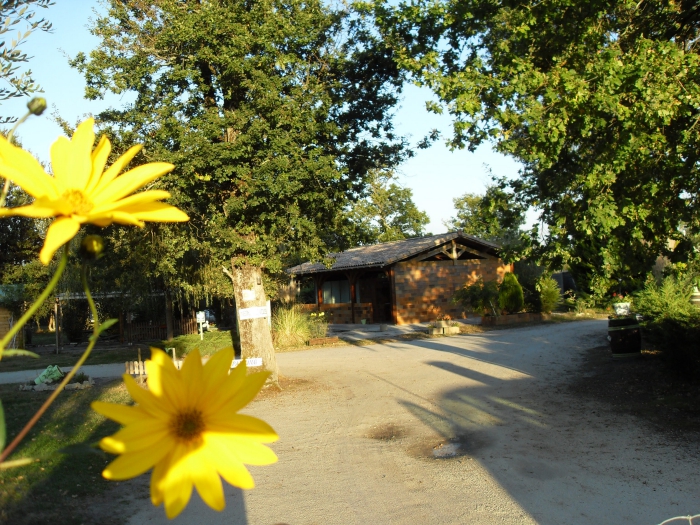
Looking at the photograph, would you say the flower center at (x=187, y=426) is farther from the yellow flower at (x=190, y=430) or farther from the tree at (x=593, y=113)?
the tree at (x=593, y=113)

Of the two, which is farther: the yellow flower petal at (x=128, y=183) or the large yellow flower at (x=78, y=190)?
the yellow flower petal at (x=128, y=183)

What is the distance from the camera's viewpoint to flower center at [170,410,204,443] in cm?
99

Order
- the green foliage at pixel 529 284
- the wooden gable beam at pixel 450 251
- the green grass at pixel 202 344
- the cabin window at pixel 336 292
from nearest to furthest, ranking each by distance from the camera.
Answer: the green grass at pixel 202 344 → the green foliage at pixel 529 284 → the wooden gable beam at pixel 450 251 → the cabin window at pixel 336 292

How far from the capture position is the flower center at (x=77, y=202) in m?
0.94

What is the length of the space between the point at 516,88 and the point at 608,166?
171cm

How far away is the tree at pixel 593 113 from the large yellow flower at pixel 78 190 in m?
8.43

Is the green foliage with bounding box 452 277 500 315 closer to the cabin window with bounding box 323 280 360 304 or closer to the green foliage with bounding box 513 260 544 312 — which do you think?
the green foliage with bounding box 513 260 544 312

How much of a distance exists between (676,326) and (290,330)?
15.6 m

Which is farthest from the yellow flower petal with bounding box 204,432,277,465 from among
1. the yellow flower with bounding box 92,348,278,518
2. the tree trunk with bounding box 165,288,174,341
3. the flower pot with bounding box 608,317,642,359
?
the tree trunk with bounding box 165,288,174,341

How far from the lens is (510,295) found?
29016 millimetres

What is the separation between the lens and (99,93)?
481 inches

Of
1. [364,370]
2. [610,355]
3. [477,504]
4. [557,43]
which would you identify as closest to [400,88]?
[557,43]

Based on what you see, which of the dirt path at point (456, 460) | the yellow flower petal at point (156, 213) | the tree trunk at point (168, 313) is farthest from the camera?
the tree trunk at point (168, 313)

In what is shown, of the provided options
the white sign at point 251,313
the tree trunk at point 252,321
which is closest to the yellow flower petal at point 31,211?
the tree trunk at point 252,321
